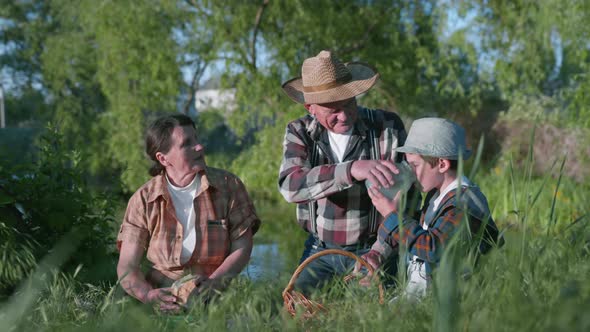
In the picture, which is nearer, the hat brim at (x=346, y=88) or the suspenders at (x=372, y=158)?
the hat brim at (x=346, y=88)

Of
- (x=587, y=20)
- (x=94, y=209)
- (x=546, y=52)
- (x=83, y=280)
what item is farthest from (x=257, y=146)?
(x=83, y=280)

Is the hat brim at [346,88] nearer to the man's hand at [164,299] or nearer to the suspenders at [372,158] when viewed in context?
the suspenders at [372,158]

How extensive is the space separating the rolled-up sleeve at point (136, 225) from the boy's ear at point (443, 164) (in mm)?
1377

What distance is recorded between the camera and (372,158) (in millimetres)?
3357

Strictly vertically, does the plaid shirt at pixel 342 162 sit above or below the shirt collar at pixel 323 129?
below

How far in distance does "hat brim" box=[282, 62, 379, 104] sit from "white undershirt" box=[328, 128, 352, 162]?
24 centimetres

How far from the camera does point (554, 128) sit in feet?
42.2

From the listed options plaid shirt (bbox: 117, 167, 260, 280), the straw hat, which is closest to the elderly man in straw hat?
the straw hat

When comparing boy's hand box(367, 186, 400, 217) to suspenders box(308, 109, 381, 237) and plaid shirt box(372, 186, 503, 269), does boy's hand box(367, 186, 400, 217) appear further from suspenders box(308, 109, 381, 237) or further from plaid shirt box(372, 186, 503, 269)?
suspenders box(308, 109, 381, 237)

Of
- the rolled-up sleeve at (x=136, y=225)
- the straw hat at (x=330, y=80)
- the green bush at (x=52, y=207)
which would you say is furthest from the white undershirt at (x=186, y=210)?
the green bush at (x=52, y=207)

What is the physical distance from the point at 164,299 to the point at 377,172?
1060mm

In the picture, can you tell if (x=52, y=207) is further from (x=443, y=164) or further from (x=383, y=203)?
(x=443, y=164)

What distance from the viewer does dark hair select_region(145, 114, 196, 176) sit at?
3.20 metres

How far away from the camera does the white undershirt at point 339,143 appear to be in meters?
3.38
